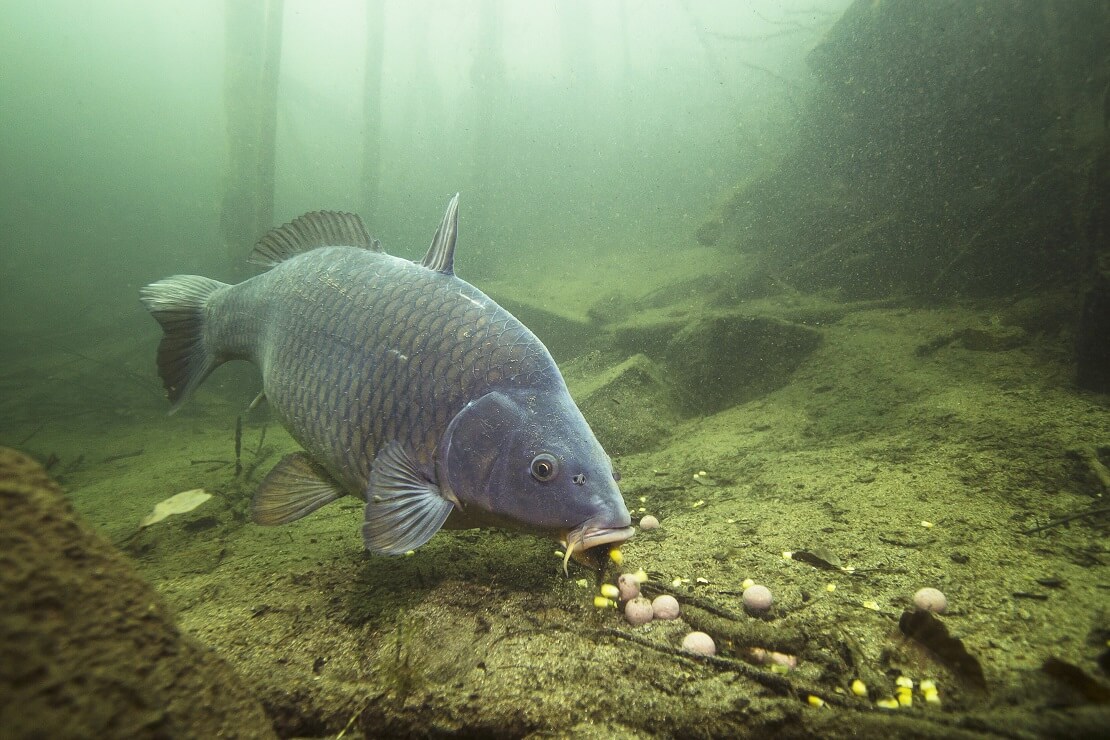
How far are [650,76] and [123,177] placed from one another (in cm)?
7101

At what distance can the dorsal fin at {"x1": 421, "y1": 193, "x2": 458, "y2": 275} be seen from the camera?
243 cm

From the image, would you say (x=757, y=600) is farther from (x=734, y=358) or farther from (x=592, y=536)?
(x=734, y=358)

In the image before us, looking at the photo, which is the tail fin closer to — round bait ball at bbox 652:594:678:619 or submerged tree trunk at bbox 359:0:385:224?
round bait ball at bbox 652:594:678:619

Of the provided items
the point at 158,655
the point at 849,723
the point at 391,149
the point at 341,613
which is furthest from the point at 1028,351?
the point at 391,149

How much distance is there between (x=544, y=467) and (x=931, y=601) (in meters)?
1.51

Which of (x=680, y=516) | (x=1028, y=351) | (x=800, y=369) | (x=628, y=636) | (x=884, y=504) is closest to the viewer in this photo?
(x=628, y=636)

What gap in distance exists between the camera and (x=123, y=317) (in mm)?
17406

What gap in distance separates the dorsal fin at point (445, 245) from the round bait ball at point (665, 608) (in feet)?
6.10

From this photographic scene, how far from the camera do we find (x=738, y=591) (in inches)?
77.4

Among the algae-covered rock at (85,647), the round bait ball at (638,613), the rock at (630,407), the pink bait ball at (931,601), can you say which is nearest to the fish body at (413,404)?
the round bait ball at (638,613)

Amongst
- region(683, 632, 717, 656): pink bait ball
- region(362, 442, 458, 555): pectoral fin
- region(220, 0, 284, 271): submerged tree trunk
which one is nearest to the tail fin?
region(362, 442, 458, 555): pectoral fin

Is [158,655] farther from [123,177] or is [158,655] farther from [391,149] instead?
[123,177]

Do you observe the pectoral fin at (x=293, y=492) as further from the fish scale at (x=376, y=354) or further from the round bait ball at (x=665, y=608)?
the round bait ball at (x=665, y=608)

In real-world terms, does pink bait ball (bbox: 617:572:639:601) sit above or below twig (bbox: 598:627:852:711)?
below
